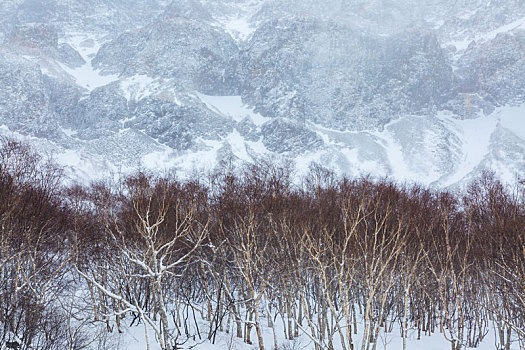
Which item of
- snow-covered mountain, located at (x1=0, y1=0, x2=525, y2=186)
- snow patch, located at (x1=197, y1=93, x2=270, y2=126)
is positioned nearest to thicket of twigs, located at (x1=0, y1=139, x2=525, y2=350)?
snow-covered mountain, located at (x1=0, y1=0, x2=525, y2=186)

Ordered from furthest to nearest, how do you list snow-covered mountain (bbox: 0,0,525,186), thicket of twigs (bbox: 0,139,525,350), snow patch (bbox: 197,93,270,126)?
snow patch (bbox: 197,93,270,126) → snow-covered mountain (bbox: 0,0,525,186) → thicket of twigs (bbox: 0,139,525,350)

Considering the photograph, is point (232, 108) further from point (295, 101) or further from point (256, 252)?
point (256, 252)

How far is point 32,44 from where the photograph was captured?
195625mm

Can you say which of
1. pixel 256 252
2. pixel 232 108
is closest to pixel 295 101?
pixel 232 108

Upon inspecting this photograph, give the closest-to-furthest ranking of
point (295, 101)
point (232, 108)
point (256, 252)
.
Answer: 1. point (256, 252)
2. point (295, 101)
3. point (232, 108)

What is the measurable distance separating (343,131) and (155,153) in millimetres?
83800

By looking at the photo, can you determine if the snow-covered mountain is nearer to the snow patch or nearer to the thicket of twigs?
the snow patch

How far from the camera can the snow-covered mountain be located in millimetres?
145000

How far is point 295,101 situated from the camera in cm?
17200

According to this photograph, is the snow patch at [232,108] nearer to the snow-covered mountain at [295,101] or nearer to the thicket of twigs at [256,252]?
the snow-covered mountain at [295,101]

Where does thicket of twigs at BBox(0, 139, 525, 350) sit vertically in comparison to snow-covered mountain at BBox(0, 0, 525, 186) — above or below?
below

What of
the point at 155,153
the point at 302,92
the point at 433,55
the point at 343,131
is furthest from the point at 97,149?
the point at 433,55

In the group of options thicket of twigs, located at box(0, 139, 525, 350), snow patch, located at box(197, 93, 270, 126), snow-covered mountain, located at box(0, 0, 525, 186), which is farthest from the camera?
snow patch, located at box(197, 93, 270, 126)

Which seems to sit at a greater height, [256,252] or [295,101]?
[295,101]
